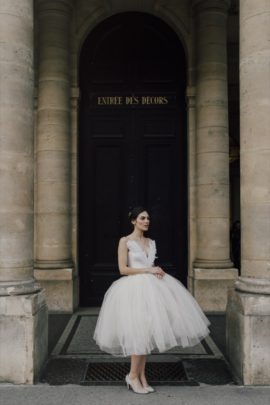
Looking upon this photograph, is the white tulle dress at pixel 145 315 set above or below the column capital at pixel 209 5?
below

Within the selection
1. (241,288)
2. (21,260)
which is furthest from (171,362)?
(21,260)

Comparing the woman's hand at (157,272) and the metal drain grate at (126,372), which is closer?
the woman's hand at (157,272)

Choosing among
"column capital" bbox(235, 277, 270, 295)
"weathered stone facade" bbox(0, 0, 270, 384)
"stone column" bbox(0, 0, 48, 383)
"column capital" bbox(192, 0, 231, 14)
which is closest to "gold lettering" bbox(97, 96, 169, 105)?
"weathered stone facade" bbox(0, 0, 270, 384)

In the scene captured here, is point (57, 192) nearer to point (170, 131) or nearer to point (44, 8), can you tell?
point (170, 131)

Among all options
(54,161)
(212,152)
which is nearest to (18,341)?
(54,161)

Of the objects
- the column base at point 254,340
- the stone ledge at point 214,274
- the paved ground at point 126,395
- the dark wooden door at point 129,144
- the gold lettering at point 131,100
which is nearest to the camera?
the paved ground at point 126,395

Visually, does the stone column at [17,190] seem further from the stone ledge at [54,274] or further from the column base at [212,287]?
the column base at [212,287]

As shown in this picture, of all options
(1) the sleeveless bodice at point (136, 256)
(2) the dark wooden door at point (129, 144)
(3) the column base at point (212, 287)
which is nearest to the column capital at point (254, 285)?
(1) the sleeveless bodice at point (136, 256)

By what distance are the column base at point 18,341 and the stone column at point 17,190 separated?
0.01 meters

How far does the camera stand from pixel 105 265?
1066 centimetres

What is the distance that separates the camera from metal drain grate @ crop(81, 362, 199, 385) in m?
5.98

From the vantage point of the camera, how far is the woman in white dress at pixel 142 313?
5371mm

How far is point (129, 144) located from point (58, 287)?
342 cm

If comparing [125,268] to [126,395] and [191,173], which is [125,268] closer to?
[126,395]
